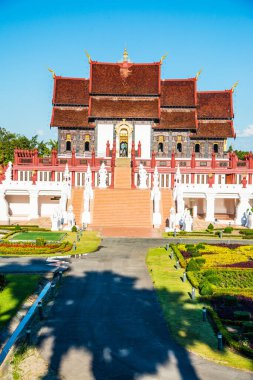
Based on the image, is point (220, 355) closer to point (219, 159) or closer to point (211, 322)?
point (211, 322)

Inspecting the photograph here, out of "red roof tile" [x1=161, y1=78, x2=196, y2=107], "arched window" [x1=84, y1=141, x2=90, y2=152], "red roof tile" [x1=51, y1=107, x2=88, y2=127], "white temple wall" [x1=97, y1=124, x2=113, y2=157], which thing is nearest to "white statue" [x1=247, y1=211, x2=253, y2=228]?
"red roof tile" [x1=161, y1=78, x2=196, y2=107]

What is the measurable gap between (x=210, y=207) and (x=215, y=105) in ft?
69.1

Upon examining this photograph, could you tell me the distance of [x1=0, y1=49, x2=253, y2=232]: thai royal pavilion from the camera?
4566 cm

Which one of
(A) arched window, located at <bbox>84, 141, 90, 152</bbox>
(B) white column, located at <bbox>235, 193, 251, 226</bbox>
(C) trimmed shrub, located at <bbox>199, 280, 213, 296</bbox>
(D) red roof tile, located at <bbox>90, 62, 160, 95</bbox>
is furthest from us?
(A) arched window, located at <bbox>84, 141, 90, 152</bbox>

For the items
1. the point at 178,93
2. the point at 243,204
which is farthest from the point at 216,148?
the point at 243,204

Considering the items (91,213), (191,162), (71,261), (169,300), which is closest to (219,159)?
(191,162)

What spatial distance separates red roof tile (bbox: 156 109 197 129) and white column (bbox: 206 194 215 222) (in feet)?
52.8

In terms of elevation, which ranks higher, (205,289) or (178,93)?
(178,93)

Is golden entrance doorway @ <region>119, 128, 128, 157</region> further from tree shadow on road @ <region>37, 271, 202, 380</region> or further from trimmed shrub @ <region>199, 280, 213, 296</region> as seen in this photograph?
trimmed shrub @ <region>199, 280, 213, 296</region>

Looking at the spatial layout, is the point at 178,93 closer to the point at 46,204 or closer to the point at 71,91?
the point at 71,91

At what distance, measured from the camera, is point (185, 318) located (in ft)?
56.0

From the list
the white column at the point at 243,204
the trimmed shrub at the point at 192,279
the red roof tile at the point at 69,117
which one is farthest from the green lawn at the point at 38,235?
the red roof tile at the point at 69,117

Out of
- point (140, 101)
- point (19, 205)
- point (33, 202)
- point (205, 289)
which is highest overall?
point (140, 101)

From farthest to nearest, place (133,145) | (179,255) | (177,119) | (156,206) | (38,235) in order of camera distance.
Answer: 1. (177,119)
2. (133,145)
3. (156,206)
4. (38,235)
5. (179,255)
